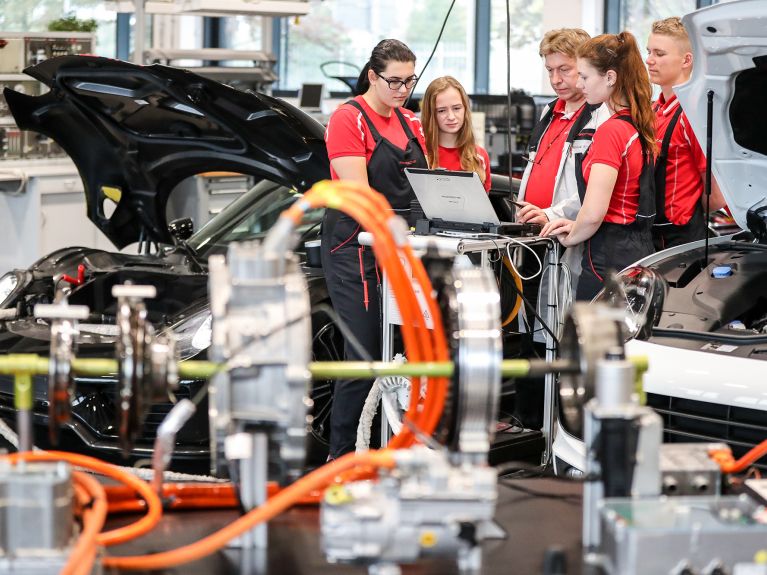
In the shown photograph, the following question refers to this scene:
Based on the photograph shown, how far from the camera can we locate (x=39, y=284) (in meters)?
4.75

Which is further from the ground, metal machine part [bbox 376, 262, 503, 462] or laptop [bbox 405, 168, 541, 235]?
laptop [bbox 405, 168, 541, 235]

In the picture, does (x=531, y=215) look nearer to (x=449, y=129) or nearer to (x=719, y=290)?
(x=449, y=129)

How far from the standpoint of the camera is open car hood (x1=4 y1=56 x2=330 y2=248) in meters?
4.39

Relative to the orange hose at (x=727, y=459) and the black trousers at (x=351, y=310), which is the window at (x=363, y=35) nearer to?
the black trousers at (x=351, y=310)

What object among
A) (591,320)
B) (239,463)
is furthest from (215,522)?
(591,320)

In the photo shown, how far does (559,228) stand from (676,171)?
545 mm

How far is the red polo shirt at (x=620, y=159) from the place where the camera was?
4141 millimetres

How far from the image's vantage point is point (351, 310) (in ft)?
14.1

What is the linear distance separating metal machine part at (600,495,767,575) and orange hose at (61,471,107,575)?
78cm

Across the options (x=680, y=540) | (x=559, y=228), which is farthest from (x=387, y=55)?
(x=680, y=540)

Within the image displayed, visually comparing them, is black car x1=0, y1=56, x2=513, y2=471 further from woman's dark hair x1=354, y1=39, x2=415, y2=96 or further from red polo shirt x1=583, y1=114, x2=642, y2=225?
red polo shirt x1=583, y1=114, x2=642, y2=225

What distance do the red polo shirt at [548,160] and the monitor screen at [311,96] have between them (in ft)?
16.6

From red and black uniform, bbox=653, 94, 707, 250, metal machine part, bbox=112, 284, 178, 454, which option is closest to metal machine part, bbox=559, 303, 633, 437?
metal machine part, bbox=112, 284, 178, 454

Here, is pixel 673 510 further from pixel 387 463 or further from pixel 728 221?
pixel 728 221
